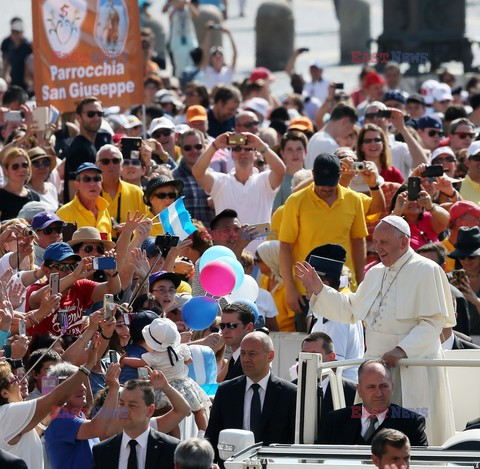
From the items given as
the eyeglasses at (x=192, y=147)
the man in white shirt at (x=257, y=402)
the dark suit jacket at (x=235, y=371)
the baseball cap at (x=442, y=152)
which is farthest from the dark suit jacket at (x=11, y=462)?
the baseball cap at (x=442, y=152)

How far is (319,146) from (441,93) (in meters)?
7.14

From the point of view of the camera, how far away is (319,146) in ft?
52.9

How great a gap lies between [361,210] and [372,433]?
14.9ft

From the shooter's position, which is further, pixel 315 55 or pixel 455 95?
A: pixel 315 55

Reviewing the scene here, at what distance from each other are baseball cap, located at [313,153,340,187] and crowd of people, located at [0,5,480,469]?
0.7 inches

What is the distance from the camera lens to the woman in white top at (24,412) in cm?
946

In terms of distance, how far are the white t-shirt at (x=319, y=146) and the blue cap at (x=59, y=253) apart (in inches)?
195

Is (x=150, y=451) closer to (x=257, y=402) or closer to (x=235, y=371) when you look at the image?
(x=257, y=402)

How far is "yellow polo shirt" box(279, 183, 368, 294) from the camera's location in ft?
44.0

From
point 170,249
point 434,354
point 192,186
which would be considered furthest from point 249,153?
point 434,354

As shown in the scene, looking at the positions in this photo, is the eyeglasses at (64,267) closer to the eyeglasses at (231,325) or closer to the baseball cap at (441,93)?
the eyeglasses at (231,325)

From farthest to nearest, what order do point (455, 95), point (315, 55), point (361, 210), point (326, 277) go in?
point (315, 55), point (455, 95), point (361, 210), point (326, 277)

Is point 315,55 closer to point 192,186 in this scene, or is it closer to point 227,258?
point 192,186

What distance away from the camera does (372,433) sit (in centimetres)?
921
